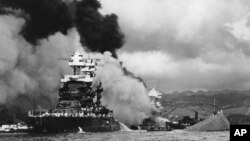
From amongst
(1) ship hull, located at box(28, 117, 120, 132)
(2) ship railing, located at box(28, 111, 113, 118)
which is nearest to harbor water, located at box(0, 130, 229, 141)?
(1) ship hull, located at box(28, 117, 120, 132)

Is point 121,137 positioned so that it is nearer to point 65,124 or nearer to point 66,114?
point 65,124

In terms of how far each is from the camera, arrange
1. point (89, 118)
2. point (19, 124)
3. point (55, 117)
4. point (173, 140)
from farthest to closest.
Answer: point (19, 124) < point (89, 118) < point (55, 117) < point (173, 140)

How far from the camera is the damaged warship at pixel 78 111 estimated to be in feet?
485

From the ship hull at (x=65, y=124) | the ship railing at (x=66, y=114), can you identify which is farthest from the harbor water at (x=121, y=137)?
the ship railing at (x=66, y=114)

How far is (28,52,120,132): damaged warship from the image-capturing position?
14788 cm

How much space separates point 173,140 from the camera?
103m

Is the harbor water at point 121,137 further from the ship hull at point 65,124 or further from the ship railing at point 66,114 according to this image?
the ship railing at point 66,114

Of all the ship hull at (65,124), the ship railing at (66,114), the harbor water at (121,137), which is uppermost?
the ship railing at (66,114)

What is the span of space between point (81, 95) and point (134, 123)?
91.4 ft

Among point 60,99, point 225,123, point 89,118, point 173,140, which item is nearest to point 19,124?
point 60,99

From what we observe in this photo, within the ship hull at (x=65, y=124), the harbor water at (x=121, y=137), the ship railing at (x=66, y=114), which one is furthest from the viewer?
the ship railing at (x=66, y=114)

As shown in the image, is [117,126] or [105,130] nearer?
[105,130]

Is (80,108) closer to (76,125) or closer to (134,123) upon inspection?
(76,125)

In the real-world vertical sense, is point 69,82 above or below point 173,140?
above
